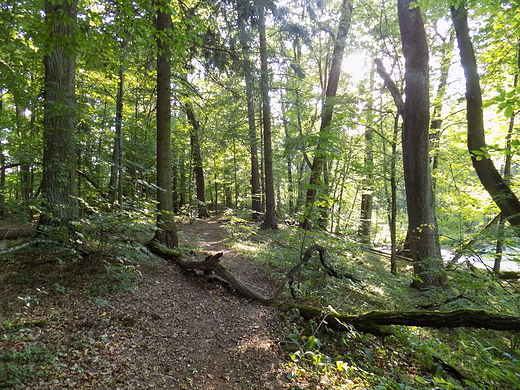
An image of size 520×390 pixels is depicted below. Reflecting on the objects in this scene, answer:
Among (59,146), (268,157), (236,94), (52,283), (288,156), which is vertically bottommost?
(52,283)

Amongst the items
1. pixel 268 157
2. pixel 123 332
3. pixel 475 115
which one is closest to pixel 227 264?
pixel 123 332

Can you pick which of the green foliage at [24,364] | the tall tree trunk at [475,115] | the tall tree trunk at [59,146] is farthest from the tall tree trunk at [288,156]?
the green foliage at [24,364]

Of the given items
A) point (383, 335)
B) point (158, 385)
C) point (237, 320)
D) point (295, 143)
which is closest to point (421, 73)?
point (295, 143)

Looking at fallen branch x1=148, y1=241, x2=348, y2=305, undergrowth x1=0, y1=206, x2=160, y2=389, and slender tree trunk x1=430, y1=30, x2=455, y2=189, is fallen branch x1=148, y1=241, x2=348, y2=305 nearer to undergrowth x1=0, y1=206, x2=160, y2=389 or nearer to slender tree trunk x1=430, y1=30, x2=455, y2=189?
undergrowth x1=0, y1=206, x2=160, y2=389

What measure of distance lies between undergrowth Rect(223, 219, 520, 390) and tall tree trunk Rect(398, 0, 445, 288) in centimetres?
94

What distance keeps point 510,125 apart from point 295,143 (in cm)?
719

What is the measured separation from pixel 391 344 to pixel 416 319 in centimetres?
87

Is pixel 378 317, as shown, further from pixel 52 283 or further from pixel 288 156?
pixel 288 156

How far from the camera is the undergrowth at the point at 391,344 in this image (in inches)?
110

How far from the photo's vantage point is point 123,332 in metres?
3.26

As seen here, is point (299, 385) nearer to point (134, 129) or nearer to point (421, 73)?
point (421, 73)

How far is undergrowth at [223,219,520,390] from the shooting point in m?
2.80

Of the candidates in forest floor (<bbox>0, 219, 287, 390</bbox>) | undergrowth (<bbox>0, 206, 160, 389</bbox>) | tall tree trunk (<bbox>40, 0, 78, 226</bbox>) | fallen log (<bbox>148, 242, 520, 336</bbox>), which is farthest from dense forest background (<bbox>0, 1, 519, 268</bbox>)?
fallen log (<bbox>148, 242, 520, 336</bbox>)

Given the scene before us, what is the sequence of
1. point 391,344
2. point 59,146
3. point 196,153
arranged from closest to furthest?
point 391,344 → point 59,146 → point 196,153
